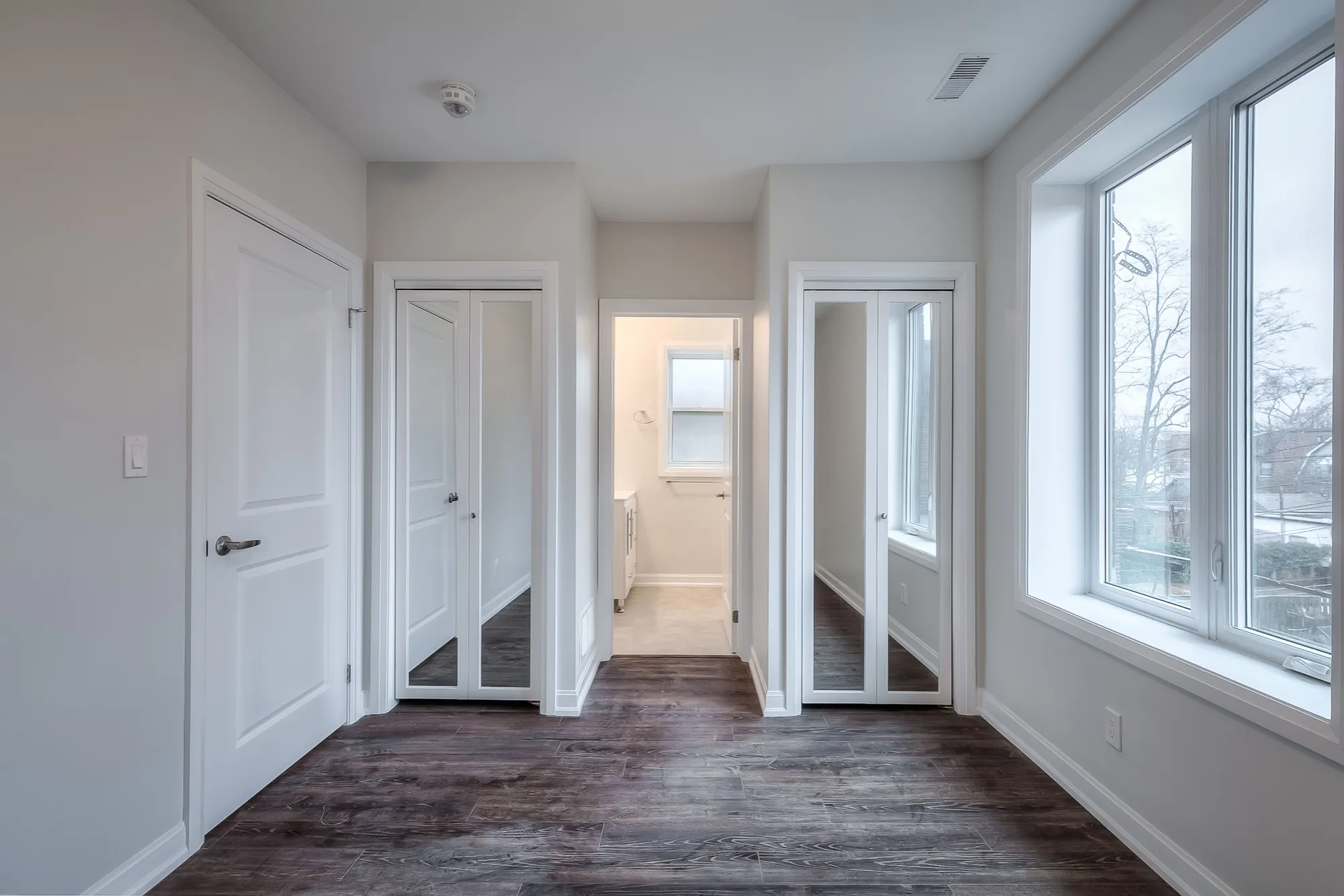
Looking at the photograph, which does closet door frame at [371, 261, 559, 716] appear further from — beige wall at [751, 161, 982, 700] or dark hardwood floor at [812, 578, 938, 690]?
dark hardwood floor at [812, 578, 938, 690]

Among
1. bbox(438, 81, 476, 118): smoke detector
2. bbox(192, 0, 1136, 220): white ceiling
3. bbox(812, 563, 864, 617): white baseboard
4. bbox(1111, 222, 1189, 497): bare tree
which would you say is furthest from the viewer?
bbox(812, 563, 864, 617): white baseboard

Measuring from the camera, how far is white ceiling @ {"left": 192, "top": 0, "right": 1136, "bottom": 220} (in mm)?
1875

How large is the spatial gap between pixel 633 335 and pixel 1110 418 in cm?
377

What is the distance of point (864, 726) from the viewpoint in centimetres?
272

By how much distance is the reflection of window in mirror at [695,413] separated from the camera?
5.46m

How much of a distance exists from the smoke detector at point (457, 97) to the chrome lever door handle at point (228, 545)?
1.71 m

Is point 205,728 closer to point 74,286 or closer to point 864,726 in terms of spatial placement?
point 74,286

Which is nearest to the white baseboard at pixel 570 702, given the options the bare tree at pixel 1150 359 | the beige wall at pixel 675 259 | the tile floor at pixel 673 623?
the tile floor at pixel 673 623

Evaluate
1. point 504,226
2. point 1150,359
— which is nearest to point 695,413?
point 504,226

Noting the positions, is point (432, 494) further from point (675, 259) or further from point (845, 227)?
point (845, 227)

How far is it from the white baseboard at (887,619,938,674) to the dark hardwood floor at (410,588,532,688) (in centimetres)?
172

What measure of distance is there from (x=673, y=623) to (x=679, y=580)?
109 cm

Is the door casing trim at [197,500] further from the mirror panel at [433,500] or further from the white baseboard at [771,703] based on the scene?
the white baseboard at [771,703]

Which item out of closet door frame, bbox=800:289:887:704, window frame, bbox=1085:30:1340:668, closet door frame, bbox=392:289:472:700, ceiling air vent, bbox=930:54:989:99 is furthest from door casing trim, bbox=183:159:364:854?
window frame, bbox=1085:30:1340:668
